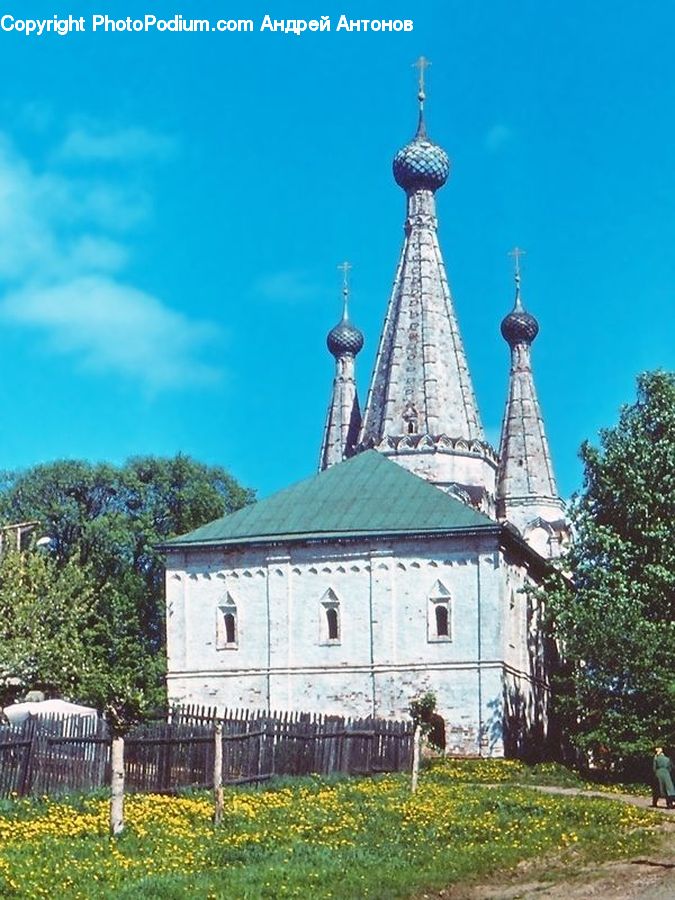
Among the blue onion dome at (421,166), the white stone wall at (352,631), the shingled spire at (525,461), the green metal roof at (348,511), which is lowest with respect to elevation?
the white stone wall at (352,631)

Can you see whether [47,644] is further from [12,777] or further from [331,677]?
[12,777]

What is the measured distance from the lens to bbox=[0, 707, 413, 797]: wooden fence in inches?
824

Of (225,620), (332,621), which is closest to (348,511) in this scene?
(332,621)

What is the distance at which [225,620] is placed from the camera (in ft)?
132

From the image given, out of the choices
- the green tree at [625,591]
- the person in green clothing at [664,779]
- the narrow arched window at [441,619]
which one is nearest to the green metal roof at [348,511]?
the narrow arched window at [441,619]

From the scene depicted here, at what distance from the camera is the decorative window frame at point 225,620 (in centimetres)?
4000

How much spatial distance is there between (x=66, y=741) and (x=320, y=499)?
20.4m

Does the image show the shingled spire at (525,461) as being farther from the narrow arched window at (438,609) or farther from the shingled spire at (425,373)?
the narrow arched window at (438,609)

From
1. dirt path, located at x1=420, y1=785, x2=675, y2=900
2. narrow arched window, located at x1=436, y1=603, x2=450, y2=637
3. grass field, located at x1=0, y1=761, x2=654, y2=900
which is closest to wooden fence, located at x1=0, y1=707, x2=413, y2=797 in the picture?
grass field, located at x1=0, y1=761, x2=654, y2=900

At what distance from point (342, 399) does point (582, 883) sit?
164 feet

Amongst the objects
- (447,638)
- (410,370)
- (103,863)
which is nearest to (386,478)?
(447,638)

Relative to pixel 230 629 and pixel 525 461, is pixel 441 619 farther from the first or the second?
pixel 525 461

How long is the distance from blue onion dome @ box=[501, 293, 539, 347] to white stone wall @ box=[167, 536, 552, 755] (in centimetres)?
Answer: 2564

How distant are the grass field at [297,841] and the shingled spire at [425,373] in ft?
86.5
